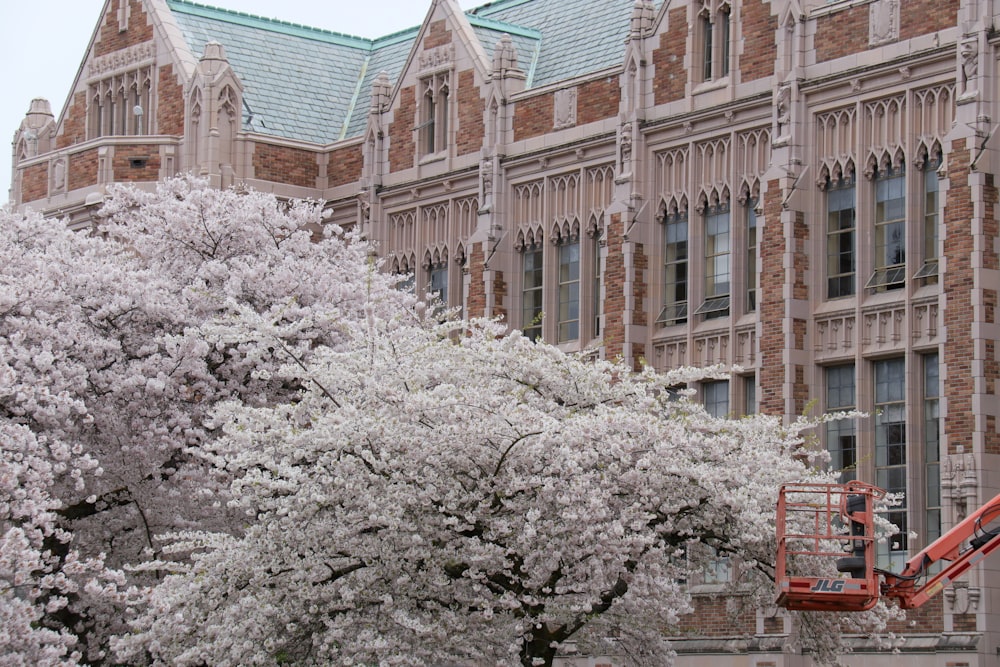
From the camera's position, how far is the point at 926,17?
34.6 meters

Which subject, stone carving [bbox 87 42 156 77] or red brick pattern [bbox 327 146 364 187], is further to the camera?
stone carving [bbox 87 42 156 77]

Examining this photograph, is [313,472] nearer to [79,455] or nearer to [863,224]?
[79,455]

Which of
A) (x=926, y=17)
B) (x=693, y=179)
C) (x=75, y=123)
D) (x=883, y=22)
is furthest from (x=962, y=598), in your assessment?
(x=75, y=123)

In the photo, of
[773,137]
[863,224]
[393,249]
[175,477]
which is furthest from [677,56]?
[175,477]

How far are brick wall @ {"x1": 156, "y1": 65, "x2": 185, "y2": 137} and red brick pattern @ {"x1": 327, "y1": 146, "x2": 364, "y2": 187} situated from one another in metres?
3.65

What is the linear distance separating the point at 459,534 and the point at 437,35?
22741mm

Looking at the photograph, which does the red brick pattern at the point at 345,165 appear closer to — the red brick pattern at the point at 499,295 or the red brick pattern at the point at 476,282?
the red brick pattern at the point at 476,282

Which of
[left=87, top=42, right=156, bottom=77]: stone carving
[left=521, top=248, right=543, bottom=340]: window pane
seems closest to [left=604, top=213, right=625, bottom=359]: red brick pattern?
[left=521, top=248, right=543, bottom=340]: window pane

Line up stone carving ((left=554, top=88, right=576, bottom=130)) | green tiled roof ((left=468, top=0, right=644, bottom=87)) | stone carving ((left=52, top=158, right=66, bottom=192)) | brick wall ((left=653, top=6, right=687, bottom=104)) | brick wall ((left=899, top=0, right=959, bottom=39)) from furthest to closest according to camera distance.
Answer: stone carving ((left=52, top=158, right=66, bottom=192)) < green tiled roof ((left=468, top=0, right=644, bottom=87)) < stone carving ((left=554, top=88, right=576, bottom=130)) < brick wall ((left=653, top=6, right=687, bottom=104)) < brick wall ((left=899, top=0, right=959, bottom=39))

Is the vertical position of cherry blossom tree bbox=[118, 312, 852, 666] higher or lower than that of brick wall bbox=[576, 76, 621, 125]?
lower

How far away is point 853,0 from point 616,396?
40.0 feet

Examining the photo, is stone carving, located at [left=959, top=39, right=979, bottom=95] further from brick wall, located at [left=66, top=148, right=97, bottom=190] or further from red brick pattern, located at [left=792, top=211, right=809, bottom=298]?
brick wall, located at [left=66, top=148, right=97, bottom=190]

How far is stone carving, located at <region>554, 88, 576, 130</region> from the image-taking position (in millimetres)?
41906

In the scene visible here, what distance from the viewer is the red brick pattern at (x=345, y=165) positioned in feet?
157
